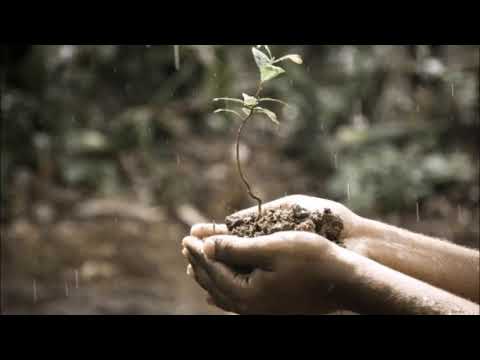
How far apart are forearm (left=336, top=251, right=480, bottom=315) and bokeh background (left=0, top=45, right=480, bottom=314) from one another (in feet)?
12.5

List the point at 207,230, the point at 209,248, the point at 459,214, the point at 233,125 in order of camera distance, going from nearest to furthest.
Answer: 1. the point at 209,248
2. the point at 207,230
3. the point at 459,214
4. the point at 233,125

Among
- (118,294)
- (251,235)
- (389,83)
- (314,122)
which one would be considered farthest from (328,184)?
(251,235)

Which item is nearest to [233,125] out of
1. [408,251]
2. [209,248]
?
[408,251]

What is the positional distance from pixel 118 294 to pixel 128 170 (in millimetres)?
2547

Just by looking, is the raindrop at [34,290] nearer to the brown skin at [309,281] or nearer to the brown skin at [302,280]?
the brown skin at [302,280]

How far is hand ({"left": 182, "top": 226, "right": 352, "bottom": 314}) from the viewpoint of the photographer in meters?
1.48

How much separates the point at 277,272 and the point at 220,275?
214mm

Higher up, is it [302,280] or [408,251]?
[408,251]

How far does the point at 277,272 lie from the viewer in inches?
60.1

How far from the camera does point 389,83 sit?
8.48 metres

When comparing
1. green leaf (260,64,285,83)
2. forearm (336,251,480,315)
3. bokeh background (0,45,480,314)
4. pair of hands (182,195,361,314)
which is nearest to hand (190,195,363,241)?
pair of hands (182,195,361,314)

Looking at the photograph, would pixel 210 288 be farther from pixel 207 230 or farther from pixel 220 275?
pixel 207 230

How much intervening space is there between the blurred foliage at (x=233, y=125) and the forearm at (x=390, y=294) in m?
5.19

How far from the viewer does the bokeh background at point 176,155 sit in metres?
5.72
